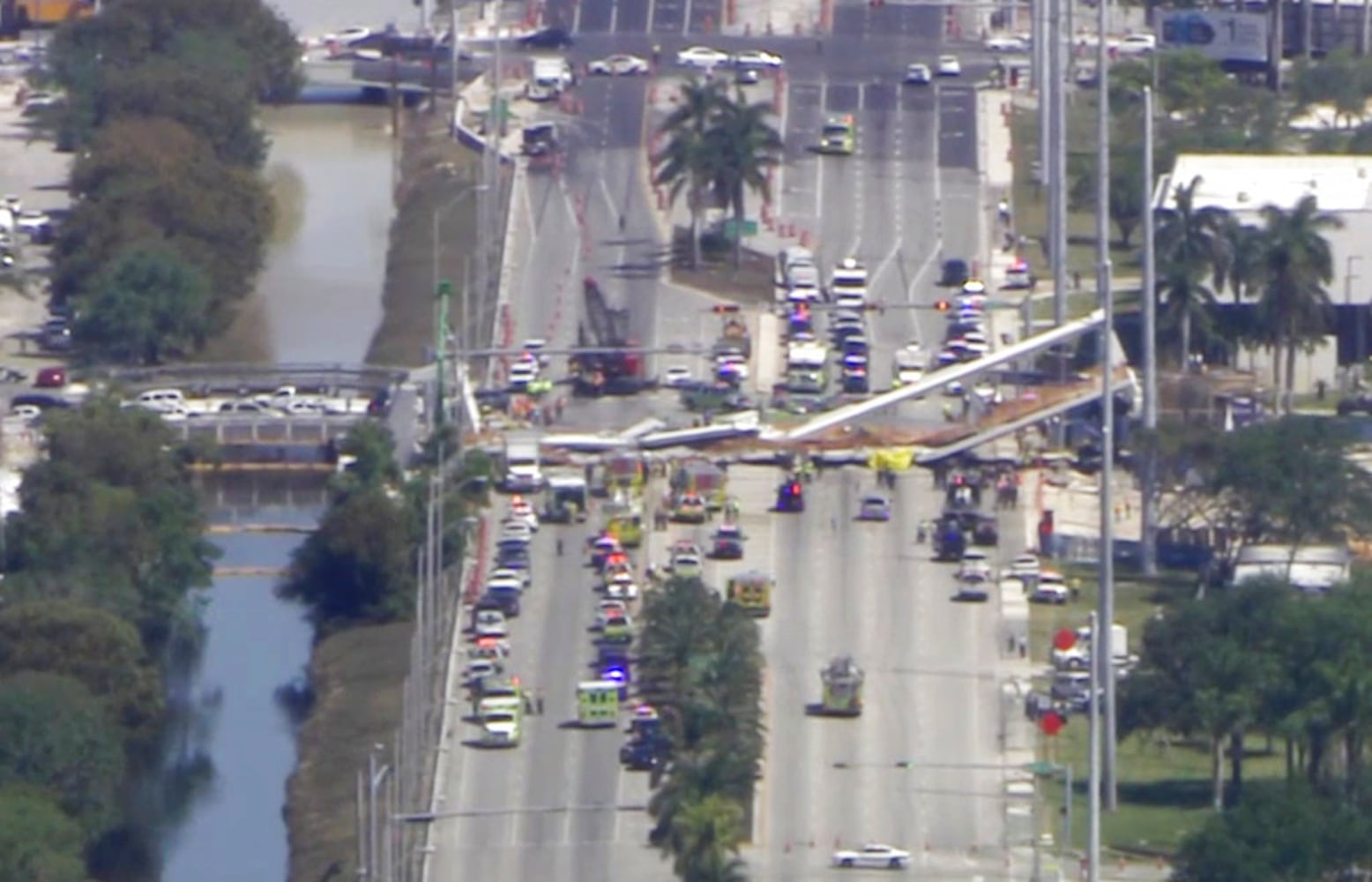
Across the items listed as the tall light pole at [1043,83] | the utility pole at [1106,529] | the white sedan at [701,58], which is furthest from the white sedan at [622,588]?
the white sedan at [701,58]

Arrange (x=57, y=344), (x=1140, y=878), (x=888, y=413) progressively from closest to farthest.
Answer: (x=1140, y=878) → (x=888, y=413) → (x=57, y=344)

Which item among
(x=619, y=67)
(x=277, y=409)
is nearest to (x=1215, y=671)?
(x=277, y=409)

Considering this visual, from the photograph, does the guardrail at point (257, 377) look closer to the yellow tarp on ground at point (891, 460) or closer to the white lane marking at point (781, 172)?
the yellow tarp on ground at point (891, 460)

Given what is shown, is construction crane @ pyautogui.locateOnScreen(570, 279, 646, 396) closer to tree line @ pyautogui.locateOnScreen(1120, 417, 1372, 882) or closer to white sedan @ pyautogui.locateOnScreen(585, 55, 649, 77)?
tree line @ pyautogui.locateOnScreen(1120, 417, 1372, 882)

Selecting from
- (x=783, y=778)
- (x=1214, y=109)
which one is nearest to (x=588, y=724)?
(x=783, y=778)

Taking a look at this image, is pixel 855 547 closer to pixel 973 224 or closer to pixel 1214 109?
pixel 973 224

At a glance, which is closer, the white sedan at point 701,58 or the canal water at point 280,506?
the canal water at point 280,506
